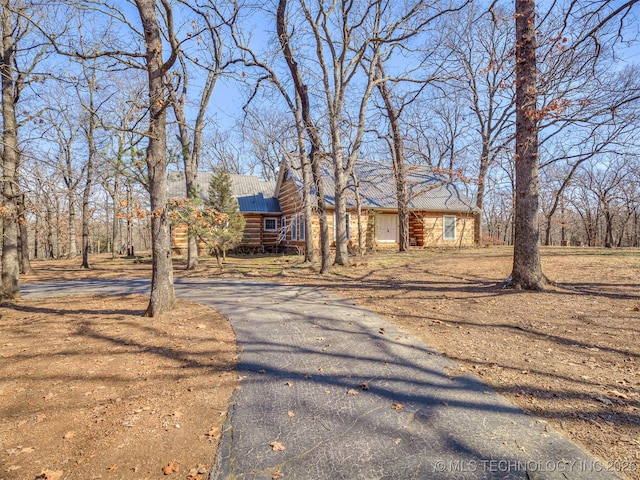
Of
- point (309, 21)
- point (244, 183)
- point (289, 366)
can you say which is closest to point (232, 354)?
point (289, 366)

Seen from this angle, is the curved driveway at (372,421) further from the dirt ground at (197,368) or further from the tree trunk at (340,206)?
the tree trunk at (340,206)

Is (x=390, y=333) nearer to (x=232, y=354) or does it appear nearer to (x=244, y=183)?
(x=232, y=354)

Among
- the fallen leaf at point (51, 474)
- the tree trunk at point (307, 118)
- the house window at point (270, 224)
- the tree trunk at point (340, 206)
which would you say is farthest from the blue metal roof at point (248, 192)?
the fallen leaf at point (51, 474)

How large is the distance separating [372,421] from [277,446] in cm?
84

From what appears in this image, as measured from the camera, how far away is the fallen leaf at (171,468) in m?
2.28

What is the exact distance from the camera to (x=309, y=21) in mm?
11031

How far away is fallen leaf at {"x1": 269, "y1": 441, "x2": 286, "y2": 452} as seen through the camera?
2475 millimetres

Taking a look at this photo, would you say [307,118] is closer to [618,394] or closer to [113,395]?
[113,395]

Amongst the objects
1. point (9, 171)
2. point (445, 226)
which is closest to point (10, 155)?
point (9, 171)

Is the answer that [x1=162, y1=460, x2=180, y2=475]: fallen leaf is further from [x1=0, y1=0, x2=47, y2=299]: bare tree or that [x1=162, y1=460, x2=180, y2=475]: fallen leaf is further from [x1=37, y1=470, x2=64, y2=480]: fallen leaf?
[x1=0, y1=0, x2=47, y2=299]: bare tree

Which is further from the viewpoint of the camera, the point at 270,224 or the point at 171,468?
the point at 270,224

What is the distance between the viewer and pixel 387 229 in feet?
69.5

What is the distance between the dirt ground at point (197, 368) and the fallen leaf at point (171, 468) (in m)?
0.03

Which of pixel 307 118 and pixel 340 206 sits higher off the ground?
pixel 307 118
